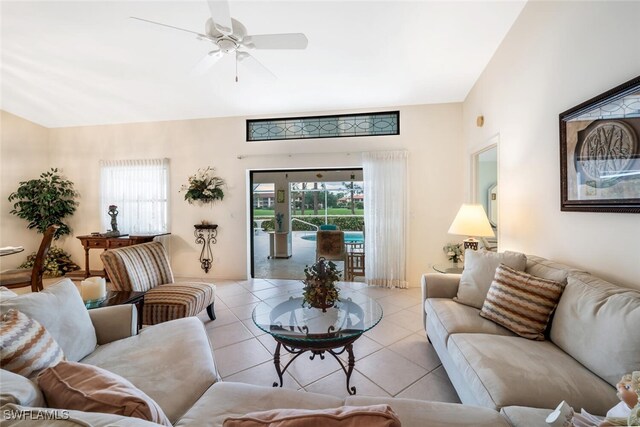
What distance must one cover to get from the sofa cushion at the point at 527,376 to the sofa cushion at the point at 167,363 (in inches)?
52.9

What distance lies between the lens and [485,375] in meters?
1.28

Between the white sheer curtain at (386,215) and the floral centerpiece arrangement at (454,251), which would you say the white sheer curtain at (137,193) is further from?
the floral centerpiece arrangement at (454,251)

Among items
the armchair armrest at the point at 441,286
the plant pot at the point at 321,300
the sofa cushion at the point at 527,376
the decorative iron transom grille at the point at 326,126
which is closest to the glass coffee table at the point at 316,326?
the plant pot at the point at 321,300

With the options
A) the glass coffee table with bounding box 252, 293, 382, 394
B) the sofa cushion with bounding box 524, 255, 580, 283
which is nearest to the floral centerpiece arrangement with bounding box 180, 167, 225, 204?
the glass coffee table with bounding box 252, 293, 382, 394

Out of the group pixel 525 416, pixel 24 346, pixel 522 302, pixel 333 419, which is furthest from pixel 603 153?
pixel 24 346

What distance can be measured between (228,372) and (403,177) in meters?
3.28

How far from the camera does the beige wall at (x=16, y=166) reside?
14.5ft

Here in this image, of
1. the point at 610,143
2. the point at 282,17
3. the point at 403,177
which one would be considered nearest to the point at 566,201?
the point at 610,143

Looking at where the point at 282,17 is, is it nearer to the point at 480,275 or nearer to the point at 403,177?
the point at 403,177

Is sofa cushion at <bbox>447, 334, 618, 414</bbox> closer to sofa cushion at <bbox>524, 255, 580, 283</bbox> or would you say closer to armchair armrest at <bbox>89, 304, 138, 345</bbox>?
sofa cushion at <bbox>524, 255, 580, 283</bbox>

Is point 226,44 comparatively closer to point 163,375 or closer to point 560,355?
point 163,375

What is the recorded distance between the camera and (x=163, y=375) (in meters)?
1.30

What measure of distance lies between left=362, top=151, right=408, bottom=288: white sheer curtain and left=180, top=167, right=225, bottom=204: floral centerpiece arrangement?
8.17 ft

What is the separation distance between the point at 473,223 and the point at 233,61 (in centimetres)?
328
